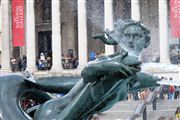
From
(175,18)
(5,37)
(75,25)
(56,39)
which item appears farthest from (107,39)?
(75,25)

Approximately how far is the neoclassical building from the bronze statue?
3328 centimetres

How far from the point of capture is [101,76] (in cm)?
748

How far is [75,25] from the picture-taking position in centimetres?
5178

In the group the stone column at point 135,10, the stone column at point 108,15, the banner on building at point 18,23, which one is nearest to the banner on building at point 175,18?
the stone column at point 135,10

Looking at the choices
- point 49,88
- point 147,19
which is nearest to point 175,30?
point 147,19

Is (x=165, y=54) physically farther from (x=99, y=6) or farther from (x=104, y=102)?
(x=104, y=102)

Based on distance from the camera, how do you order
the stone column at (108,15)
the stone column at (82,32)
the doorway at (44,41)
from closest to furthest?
the stone column at (108,15) → the stone column at (82,32) → the doorway at (44,41)

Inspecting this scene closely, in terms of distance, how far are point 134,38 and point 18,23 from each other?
126ft

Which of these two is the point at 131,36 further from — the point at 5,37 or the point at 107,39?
the point at 5,37

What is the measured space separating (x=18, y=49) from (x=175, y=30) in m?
18.5

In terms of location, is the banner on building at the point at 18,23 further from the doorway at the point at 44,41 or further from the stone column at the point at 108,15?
the stone column at the point at 108,15

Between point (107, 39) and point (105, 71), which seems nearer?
point (105, 71)

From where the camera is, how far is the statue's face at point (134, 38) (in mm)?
7840

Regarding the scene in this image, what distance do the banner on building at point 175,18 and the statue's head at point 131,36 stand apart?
29854mm
